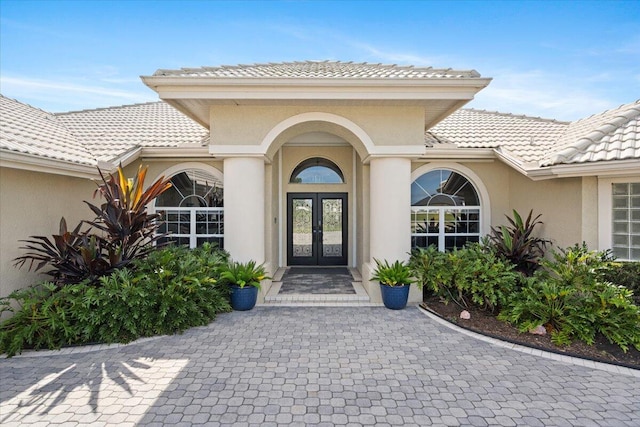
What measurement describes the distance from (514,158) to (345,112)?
190 inches

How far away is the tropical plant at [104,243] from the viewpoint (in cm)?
686

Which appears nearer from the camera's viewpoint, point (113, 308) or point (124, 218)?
point (113, 308)

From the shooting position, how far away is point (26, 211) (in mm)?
7312

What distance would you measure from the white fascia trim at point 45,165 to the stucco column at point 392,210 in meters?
7.05

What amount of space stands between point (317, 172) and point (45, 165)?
8.31m

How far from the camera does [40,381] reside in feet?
16.5

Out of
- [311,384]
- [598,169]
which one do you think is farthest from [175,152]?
[598,169]

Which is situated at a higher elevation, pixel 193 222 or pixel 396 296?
pixel 193 222

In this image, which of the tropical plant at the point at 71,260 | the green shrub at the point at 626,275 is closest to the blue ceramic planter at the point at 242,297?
the tropical plant at the point at 71,260

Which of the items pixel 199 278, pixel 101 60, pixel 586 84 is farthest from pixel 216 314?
pixel 586 84

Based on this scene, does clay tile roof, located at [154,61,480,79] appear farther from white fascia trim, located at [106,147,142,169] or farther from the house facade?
white fascia trim, located at [106,147,142,169]

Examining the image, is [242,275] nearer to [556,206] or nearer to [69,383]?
[69,383]

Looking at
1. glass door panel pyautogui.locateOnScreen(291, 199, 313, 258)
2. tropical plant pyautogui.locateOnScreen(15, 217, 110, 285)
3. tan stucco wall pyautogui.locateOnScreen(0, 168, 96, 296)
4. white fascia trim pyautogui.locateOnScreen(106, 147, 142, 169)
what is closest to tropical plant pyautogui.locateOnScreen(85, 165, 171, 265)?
tropical plant pyautogui.locateOnScreen(15, 217, 110, 285)

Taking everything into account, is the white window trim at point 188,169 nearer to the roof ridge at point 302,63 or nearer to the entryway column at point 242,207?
the entryway column at point 242,207
